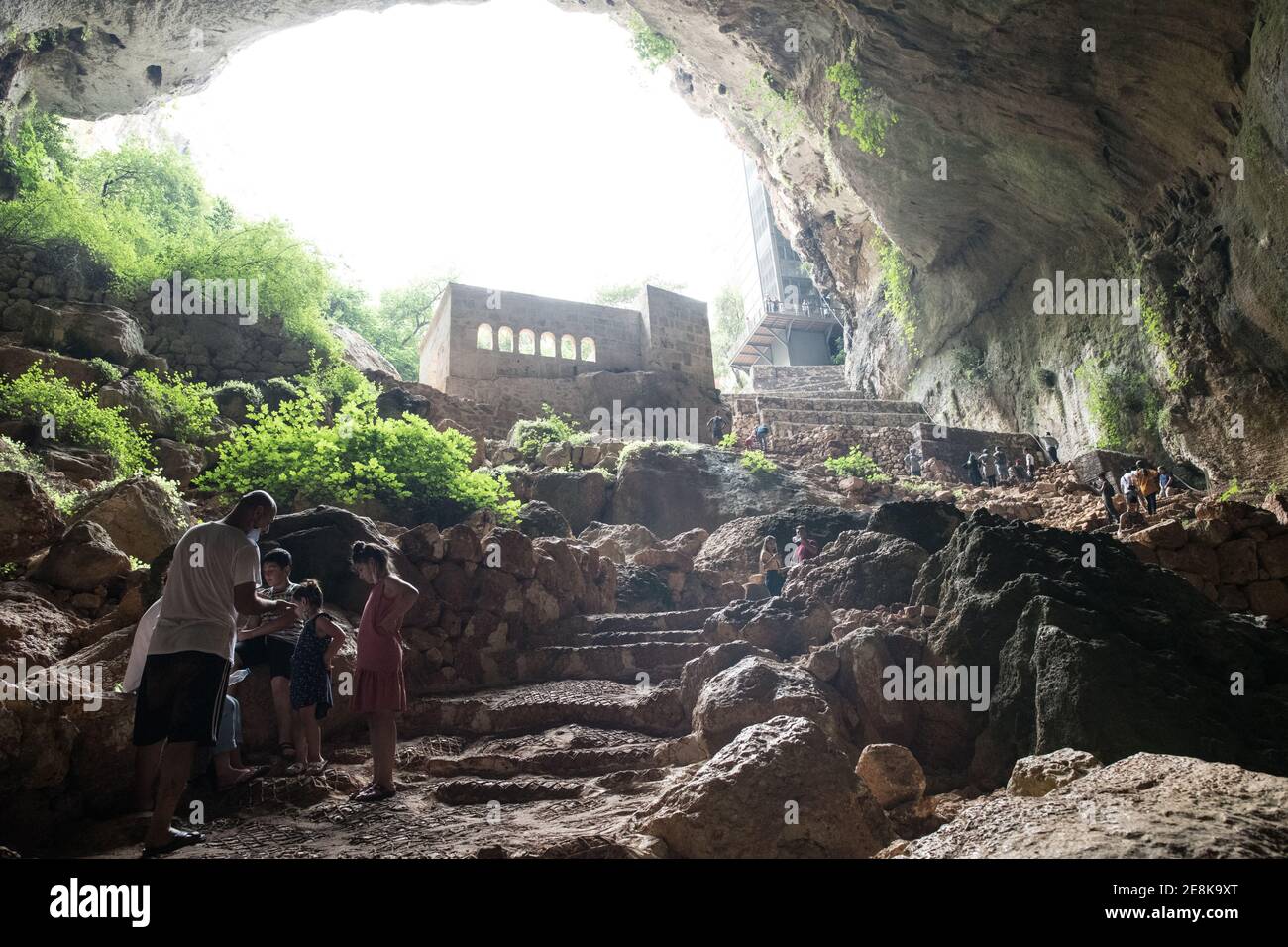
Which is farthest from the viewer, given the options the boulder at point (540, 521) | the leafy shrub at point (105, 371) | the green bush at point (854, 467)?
the green bush at point (854, 467)

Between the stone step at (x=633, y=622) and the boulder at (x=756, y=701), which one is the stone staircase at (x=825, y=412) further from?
the boulder at (x=756, y=701)

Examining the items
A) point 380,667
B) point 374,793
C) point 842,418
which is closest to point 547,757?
point 374,793

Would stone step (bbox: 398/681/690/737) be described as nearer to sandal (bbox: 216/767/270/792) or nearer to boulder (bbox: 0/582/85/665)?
sandal (bbox: 216/767/270/792)

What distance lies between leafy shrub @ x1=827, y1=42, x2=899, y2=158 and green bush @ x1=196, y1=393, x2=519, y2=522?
11851 mm

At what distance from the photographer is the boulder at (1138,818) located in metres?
2.25

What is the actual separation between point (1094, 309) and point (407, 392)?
17.2m

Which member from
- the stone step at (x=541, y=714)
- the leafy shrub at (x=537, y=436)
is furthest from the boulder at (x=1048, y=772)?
the leafy shrub at (x=537, y=436)

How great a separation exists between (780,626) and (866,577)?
4.49 feet

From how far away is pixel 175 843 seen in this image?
11.4ft

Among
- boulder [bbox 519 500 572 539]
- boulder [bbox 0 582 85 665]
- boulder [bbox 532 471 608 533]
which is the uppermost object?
boulder [bbox 532 471 608 533]

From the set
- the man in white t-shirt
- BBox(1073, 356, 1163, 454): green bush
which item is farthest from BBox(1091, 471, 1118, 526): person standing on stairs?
the man in white t-shirt

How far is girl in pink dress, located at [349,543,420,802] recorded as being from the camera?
14.4ft

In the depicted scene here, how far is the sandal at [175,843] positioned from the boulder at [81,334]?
13.1m
